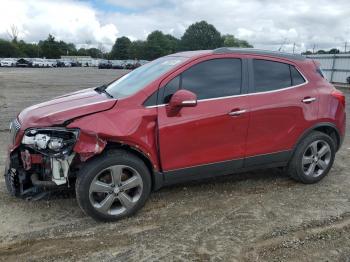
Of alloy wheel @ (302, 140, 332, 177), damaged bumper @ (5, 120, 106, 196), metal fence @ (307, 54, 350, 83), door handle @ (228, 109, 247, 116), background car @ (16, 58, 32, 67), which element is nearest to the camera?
damaged bumper @ (5, 120, 106, 196)

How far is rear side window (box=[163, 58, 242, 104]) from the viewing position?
14.9 feet

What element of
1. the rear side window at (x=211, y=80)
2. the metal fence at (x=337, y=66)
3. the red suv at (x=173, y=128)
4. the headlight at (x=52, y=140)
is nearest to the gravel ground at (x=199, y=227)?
the red suv at (x=173, y=128)

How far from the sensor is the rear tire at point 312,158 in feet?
17.7

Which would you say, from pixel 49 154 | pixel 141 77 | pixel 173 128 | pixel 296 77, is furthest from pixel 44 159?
pixel 296 77

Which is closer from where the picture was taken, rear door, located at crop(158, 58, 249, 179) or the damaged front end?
the damaged front end

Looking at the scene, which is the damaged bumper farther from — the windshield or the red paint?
the windshield

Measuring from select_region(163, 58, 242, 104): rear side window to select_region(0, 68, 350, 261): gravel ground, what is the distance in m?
1.32

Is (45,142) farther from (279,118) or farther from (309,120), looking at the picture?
(309,120)

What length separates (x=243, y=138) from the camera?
485 cm

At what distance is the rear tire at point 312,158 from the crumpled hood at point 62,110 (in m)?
2.66

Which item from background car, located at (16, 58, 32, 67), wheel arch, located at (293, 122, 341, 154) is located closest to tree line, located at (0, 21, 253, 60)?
background car, located at (16, 58, 32, 67)

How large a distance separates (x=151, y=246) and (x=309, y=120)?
2.82 meters

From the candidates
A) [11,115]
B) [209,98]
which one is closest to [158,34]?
[11,115]

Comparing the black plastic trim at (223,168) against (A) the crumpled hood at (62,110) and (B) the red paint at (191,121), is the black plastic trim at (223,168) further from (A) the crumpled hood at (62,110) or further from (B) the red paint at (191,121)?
(A) the crumpled hood at (62,110)
